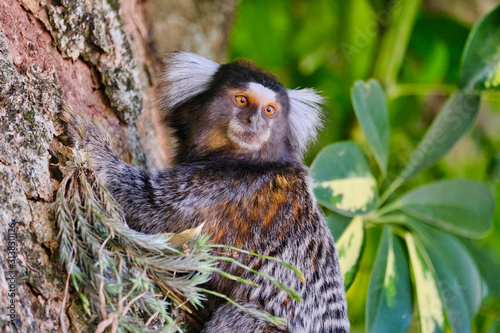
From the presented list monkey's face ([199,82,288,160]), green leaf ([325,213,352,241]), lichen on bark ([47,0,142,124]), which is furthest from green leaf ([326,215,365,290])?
lichen on bark ([47,0,142,124])

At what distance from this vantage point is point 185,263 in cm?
179

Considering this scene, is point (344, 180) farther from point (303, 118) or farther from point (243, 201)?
point (243, 201)

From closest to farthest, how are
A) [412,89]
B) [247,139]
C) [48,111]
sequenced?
[48,111]
[247,139]
[412,89]

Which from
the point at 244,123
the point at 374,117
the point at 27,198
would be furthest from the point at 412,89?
the point at 27,198

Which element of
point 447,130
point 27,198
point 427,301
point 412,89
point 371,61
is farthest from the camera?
point 371,61

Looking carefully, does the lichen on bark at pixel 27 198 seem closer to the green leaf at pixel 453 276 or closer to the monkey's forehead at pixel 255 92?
the monkey's forehead at pixel 255 92

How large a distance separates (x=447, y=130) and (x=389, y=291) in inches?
42.7

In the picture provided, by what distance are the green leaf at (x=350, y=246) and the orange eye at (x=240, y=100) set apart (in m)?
0.84

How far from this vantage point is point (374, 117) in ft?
9.87

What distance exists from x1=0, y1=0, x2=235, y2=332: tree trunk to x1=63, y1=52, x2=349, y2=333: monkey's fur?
0.72ft

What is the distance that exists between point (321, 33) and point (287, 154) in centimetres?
221

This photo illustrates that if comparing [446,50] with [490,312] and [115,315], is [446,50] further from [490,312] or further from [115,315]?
[115,315]

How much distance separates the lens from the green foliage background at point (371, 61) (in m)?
4.08

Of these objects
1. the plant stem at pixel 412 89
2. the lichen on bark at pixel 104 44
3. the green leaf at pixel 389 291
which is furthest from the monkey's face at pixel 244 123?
the plant stem at pixel 412 89
